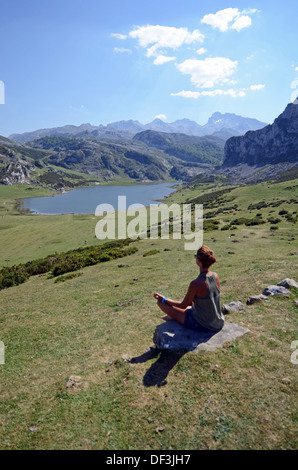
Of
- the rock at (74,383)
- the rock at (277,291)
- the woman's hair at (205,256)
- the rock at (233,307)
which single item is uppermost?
the woman's hair at (205,256)

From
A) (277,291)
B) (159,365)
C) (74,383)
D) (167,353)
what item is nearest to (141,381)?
(159,365)

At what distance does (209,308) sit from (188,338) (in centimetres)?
147

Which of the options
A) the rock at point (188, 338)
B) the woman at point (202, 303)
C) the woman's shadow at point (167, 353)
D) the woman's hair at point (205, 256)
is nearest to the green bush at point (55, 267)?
the woman's shadow at point (167, 353)

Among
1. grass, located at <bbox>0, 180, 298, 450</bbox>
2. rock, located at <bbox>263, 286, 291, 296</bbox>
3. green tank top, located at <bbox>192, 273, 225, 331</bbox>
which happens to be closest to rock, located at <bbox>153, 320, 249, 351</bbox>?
grass, located at <bbox>0, 180, 298, 450</bbox>

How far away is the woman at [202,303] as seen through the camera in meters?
8.84

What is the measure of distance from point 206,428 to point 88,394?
406 centimetres

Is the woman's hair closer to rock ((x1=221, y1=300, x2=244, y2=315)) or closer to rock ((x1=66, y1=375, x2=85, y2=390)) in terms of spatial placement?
rock ((x1=221, y1=300, x2=244, y2=315))

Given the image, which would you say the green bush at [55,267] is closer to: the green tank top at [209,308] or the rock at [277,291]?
the rock at [277,291]

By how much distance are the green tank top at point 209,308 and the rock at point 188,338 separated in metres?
0.41

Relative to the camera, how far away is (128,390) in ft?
27.5

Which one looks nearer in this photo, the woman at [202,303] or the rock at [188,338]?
the woman at [202,303]

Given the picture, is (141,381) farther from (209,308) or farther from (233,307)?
(233,307)

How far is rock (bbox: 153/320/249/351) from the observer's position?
30.2 ft

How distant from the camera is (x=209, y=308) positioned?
29.7ft
